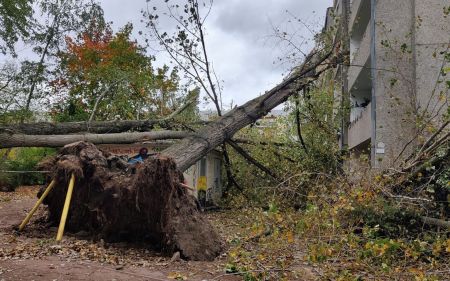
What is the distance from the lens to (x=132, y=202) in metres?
7.14

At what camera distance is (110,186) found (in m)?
7.38

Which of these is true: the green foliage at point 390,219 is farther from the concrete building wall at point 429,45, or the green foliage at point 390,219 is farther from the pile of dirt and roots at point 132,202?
the concrete building wall at point 429,45

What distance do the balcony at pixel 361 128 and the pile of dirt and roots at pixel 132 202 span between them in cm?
840

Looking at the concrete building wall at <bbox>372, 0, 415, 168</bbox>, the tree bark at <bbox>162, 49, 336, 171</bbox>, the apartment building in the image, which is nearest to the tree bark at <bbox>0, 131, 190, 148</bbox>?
the tree bark at <bbox>162, 49, 336, 171</bbox>

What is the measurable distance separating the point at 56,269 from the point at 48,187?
8.35 ft

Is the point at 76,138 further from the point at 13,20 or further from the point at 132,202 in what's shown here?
the point at 13,20

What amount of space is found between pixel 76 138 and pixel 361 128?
9211mm

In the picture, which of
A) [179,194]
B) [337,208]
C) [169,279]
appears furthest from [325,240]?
[179,194]

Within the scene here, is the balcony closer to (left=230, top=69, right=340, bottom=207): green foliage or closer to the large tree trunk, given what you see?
A: (left=230, top=69, right=340, bottom=207): green foliage

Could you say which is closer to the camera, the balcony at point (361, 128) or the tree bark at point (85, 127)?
the tree bark at point (85, 127)

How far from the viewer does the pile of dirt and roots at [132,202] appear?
22.7 feet

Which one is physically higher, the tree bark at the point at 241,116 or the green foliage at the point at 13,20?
the green foliage at the point at 13,20

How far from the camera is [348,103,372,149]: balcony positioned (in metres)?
14.7

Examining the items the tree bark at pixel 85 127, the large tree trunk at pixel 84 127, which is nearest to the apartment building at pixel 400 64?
the tree bark at pixel 85 127
